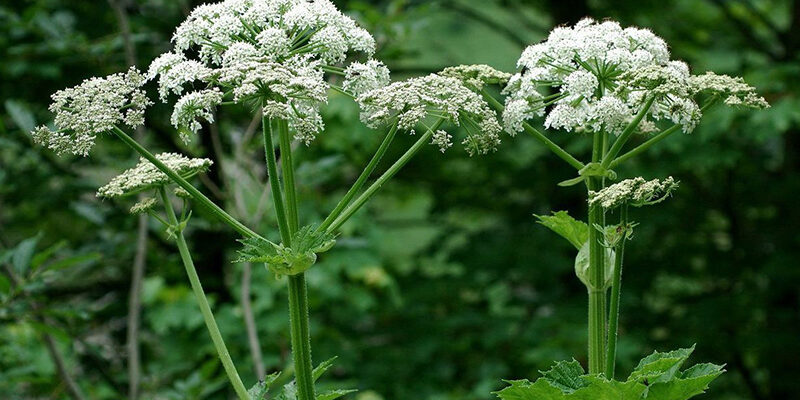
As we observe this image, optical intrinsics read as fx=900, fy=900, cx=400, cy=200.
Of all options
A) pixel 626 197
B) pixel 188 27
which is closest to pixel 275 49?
pixel 188 27

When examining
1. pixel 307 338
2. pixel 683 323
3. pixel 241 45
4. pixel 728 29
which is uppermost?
pixel 728 29

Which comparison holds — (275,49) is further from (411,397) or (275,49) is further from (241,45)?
(411,397)

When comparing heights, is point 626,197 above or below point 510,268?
below

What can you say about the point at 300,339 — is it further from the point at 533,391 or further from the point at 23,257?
the point at 23,257

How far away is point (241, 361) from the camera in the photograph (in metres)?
6.09

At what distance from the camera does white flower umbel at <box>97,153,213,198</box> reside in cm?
207

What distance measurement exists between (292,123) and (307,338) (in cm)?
48

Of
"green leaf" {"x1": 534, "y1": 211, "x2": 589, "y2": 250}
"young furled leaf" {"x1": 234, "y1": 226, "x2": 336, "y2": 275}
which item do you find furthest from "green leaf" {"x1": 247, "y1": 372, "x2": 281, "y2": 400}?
"green leaf" {"x1": 534, "y1": 211, "x2": 589, "y2": 250}

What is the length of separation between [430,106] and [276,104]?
0.41m

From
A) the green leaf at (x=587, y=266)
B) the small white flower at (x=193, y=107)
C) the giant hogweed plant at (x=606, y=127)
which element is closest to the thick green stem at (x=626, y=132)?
the giant hogweed plant at (x=606, y=127)

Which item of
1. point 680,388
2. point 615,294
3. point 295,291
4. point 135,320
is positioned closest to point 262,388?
point 295,291

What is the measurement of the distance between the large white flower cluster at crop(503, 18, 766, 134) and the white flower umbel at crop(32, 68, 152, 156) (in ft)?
2.99

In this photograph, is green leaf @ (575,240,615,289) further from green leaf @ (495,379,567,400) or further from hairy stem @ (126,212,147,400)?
hairy stem @ (126,212,147,400)

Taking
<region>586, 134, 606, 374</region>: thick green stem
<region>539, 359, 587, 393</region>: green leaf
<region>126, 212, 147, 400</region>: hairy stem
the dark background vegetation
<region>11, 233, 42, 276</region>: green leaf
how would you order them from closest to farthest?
<region>539, 359, 587, 393</region>: green leaf → <region>586, 134, 606, 374</region>: thick green stem → <region>11, 233, 42, 276</region>: green leaf → <region>126, 212, 147, 400</region>: hairy stem → the dark background vegetation
